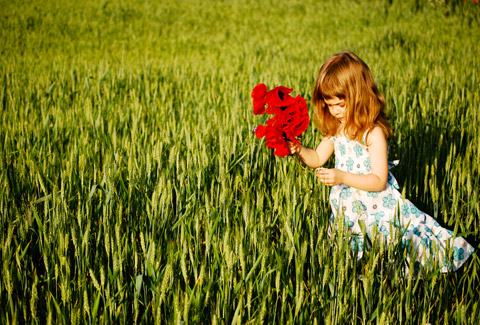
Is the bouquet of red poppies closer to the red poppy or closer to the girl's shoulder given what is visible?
the red poppy

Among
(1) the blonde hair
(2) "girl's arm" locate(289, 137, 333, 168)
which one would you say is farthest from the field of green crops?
(1) the blonde hair

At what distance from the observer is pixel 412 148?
2420mm

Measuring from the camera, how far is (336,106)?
5.74 feet

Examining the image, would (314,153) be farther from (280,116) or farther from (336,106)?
(280,116)

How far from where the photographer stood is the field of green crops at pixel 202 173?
1216mm

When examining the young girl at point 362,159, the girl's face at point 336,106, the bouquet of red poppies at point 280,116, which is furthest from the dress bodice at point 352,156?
the bouquet of red poppies at point 280,116

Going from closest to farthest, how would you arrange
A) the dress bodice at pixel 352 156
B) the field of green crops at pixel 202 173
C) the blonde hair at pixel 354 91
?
1. the field of green crops at pixel 202 173
2. the blonde hair at pixel 354 91
3. the dress bodice at pixel 352 156

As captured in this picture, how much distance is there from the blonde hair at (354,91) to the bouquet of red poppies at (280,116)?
1.02 feet

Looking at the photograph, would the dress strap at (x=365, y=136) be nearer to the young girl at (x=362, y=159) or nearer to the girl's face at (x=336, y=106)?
the young girl at (x=362, y=159)

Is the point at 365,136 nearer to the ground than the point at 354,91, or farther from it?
nearer to the ground

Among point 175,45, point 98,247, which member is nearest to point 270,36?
point 175,45

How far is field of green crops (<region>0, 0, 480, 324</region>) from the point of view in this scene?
1216mm

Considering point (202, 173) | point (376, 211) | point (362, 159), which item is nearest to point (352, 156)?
point (362, 159)

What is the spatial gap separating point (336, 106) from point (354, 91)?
0.10m
